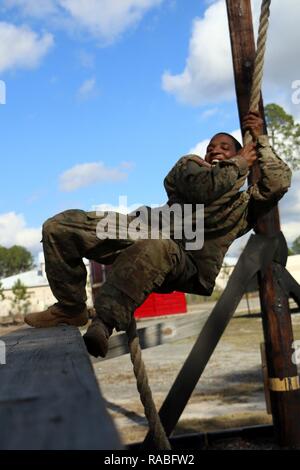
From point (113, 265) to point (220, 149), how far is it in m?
0.98

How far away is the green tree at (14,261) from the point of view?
243 ft

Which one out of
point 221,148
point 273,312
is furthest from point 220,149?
point 273,312

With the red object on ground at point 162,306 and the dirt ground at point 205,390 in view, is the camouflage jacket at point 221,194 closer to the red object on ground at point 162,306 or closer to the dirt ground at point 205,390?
the dirt ground at point 205,390

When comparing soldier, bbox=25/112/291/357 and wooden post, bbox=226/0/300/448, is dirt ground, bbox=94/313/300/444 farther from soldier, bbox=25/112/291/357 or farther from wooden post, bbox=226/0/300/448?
wooden post, bbox=226/0/300/448

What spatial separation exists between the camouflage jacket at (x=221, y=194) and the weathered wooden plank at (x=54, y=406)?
1384mm

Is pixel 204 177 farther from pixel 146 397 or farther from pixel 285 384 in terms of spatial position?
pixel 285 384

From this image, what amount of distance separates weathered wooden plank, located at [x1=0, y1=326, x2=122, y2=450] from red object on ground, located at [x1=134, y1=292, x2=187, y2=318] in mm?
24234

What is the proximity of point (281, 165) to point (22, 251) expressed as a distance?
74.1m

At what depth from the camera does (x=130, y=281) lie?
8.51ft

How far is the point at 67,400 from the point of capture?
1.05m

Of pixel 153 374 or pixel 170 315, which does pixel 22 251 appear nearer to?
pixel 170 315

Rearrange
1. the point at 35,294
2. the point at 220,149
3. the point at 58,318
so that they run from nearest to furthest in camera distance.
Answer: the point at 58,318
the point at 220,149
the point at 35,294

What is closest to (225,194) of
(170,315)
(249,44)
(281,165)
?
(281,165)

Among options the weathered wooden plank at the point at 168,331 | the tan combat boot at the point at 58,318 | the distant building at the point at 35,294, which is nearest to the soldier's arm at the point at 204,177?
the tan combat boot at the point at 58,318
